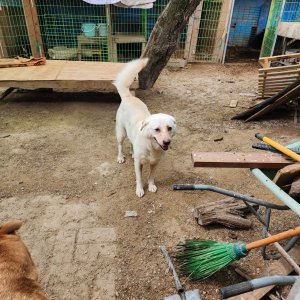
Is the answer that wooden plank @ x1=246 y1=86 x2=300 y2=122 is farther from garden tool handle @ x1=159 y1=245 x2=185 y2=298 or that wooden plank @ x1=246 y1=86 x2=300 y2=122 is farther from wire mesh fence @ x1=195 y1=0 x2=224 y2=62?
wire mesh fence @ x1=195 y1=0 x2=224 y2=62

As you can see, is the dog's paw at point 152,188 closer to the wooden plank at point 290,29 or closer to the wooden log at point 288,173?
the wooden log at point 288,173

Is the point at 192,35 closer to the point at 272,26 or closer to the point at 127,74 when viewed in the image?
the point at 272,26

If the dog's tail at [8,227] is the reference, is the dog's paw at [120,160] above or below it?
below

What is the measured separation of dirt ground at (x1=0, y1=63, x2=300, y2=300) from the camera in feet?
6.97

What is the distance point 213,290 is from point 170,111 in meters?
3.58

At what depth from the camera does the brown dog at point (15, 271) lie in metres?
1.20

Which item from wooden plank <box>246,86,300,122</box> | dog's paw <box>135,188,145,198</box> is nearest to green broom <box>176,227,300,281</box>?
dog's paw <box>135,188,145,198</box>

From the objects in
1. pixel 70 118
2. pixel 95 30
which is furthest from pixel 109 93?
pixel 95 30

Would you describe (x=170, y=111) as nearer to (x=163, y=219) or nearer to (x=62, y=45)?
(x=163, y=219)

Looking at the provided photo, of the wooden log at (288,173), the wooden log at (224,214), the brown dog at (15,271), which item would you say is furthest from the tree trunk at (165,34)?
the brown dog at (15,271)

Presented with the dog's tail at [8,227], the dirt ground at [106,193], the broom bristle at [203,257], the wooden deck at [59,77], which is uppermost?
the dog's tail at [8,227]

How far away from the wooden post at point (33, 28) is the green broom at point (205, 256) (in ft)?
23.0

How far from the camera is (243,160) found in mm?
1600

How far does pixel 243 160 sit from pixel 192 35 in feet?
23.8
